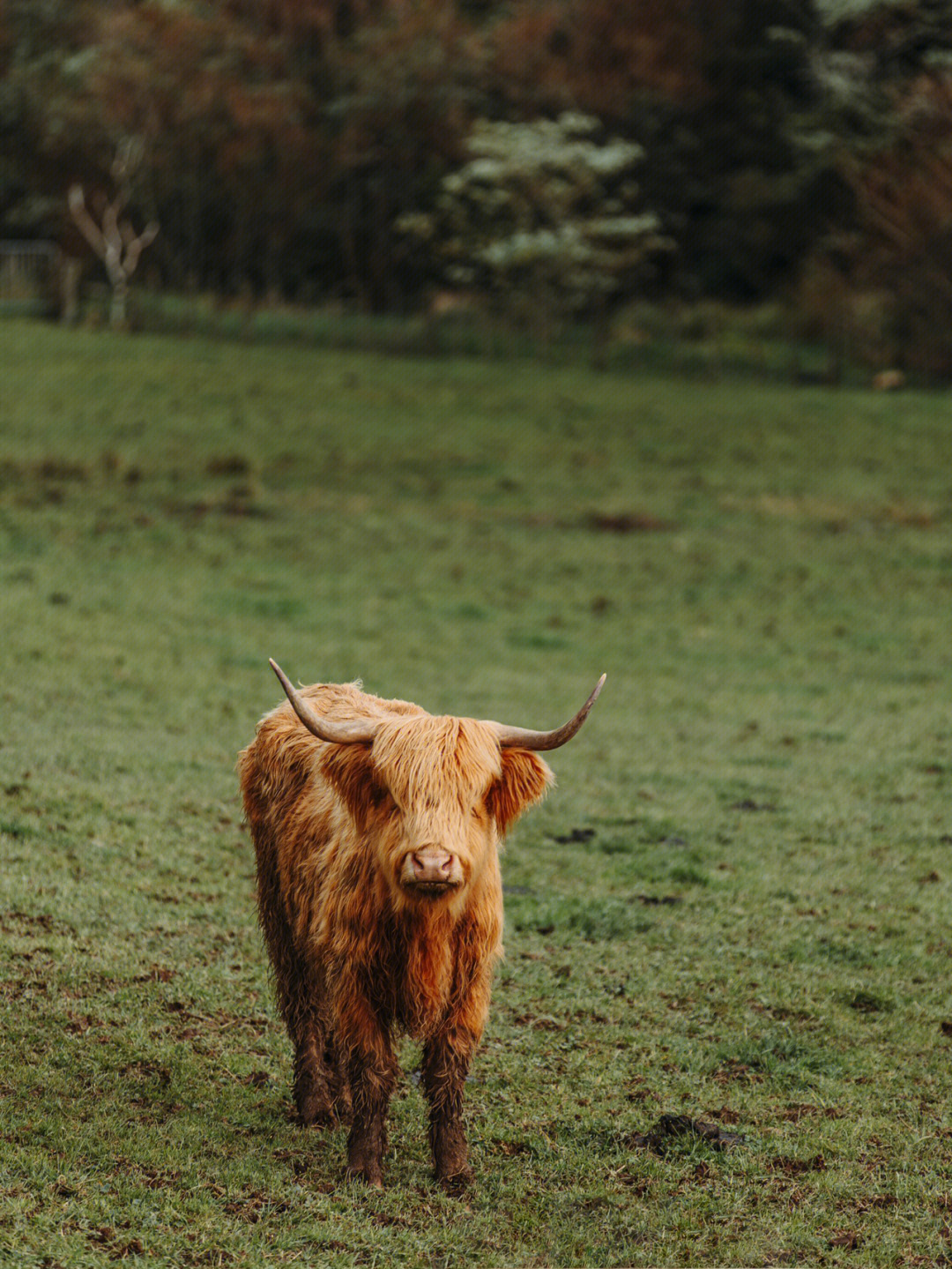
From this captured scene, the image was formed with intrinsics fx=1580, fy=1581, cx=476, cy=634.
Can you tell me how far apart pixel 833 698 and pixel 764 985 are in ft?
21.4

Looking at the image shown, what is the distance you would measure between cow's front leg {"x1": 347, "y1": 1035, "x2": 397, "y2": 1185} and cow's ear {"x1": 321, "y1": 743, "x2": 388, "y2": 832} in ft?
2.45

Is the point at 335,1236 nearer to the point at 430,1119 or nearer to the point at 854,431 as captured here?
the point at 430,1119

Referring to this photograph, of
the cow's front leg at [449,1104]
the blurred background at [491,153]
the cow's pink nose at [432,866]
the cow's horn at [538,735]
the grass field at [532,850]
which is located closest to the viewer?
the cow's pink nose at [432,866]

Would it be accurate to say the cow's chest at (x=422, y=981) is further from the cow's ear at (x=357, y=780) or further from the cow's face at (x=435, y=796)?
the cow's ear at (x=357, y=780)

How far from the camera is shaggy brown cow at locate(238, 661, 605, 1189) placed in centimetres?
472

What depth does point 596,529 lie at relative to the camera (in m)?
20.4

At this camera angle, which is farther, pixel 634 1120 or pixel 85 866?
pixel 85 866

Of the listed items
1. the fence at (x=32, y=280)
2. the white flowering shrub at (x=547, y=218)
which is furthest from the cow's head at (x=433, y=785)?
the white flowering shrub at (x=547, y=218)

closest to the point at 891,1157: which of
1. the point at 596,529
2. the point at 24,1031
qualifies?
the point at 24,1031

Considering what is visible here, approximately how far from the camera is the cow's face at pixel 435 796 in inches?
182

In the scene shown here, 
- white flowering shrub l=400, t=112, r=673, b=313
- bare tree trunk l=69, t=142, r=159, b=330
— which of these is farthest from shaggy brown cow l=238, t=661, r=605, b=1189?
bare tree trunk l=69, t=142, r=159, b=330

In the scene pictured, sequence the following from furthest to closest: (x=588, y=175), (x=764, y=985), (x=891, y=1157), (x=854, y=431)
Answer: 1. (x=588, y=175)
2. (x=854, y=431)
3. (x=764, y=985)
4. (x=891, y=1157)

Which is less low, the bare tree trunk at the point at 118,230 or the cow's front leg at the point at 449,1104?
the bare tree trunk at the point at 118,230

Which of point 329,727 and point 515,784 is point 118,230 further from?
point 515,784
